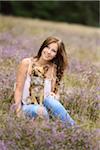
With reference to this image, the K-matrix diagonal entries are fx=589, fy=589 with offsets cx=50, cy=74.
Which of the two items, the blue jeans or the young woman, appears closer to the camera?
the blue jeans

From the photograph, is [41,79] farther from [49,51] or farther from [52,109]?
[52,109]

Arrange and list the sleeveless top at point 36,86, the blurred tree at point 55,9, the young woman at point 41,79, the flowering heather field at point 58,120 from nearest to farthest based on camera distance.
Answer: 1. the flowering heather field at point 58,120
2. the young woman at point 41,79
3. the sleeveless top at point 36,86
4. the blurred tree at point 55,9

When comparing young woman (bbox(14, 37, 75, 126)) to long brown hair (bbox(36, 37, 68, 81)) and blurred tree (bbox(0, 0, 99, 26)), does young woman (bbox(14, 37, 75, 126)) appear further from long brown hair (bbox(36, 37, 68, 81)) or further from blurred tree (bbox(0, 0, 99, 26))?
blurred tree (bbox(0, 0, 99, 26))

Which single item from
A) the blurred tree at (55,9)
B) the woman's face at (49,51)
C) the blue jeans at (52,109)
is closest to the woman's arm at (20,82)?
the blue jeans at (52,109)

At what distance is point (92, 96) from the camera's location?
7.06m

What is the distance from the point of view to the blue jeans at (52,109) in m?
6.15

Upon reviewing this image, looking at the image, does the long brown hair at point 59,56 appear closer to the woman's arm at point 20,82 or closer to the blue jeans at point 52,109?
the woman's arm at point 20,82

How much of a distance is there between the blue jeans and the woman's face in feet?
1.58

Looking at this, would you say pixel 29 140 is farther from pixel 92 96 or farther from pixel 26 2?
pixel 26 2

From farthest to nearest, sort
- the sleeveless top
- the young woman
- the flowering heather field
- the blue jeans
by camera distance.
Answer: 1. the sleeveless top
2. the young woman
3. the blue jeans
4. the flowering heather field

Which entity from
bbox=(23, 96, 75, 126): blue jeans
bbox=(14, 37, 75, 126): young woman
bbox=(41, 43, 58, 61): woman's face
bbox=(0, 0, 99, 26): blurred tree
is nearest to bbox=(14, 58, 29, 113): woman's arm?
bbox=(14, 37, 75, 126): young woman

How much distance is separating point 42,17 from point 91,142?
24.3 m

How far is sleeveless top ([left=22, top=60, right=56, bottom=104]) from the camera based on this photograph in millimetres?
6543

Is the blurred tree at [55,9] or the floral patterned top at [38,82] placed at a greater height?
the floral patterned top at [38,82]
